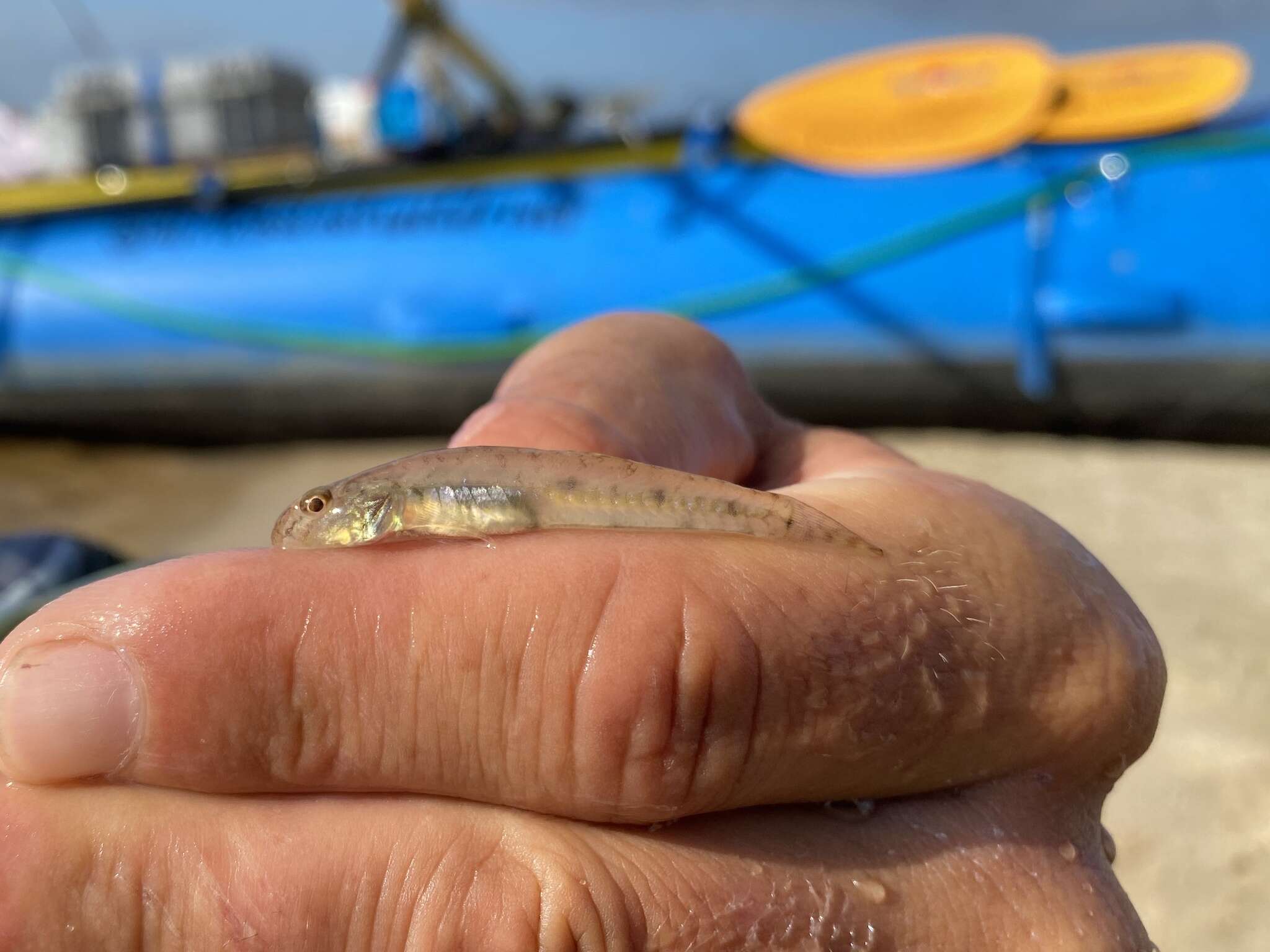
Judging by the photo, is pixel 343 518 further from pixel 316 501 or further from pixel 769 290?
pixel 769 290

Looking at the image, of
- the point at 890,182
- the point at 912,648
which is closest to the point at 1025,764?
the point at 912,648

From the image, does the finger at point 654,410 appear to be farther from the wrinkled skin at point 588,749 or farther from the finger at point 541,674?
the finger at point 541,674

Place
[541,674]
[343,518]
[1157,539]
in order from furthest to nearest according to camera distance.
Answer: [1157,539]
[343,518]
[541,674]

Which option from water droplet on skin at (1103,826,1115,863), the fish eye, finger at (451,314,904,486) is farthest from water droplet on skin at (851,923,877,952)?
the fish eye

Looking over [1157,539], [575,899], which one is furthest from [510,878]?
[1157,539]

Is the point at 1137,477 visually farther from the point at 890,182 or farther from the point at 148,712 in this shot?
the point at 148,712

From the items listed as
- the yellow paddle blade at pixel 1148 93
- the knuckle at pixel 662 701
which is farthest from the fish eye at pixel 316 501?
the yellow paddle blade at pixel 1148 93

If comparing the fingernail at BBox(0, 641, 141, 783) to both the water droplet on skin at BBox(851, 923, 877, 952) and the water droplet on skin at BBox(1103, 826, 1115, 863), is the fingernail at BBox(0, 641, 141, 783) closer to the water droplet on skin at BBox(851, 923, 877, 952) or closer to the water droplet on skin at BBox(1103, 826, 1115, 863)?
the water droplet on skin at BBox(851, 923, 877, 952)

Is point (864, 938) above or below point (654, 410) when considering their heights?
below
